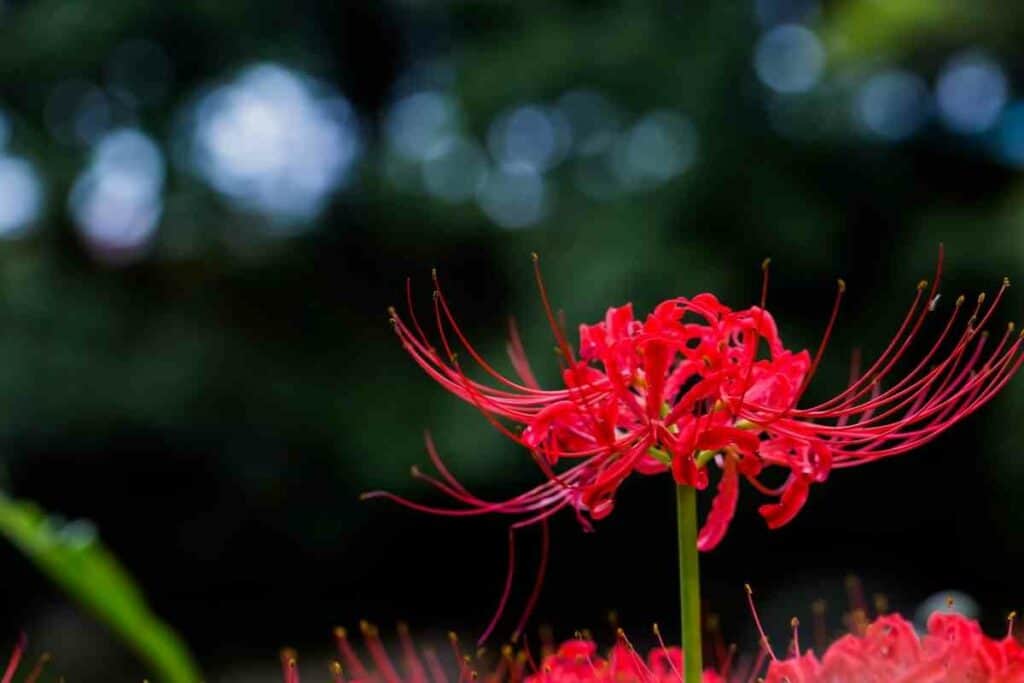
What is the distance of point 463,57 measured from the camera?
6473mm

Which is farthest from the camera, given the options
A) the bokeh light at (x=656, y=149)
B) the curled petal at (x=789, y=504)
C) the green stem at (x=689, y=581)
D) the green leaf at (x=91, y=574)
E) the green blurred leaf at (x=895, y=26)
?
the bokeh light at (x=656, y=149)

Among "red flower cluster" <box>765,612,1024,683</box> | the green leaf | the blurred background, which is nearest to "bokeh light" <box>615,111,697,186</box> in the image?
the blurred background

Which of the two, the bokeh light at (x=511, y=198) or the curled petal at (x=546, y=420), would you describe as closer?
the curled petal at (x=546, y=420)

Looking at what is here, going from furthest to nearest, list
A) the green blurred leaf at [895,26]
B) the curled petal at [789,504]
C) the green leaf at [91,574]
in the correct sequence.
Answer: the green blurred leaf at [895,26] → the green leaf at [91,574] → the curled petal at [789,504]

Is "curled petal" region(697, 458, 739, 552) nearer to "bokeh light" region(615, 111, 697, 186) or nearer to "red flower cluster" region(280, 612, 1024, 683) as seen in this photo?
"red flower cluster" region(280, 612, 1024, 683)

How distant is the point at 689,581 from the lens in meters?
0.93

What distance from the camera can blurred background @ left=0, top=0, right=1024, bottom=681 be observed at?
5703 millimetres

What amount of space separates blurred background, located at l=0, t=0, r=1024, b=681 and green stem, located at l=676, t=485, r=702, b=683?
4.26 meters

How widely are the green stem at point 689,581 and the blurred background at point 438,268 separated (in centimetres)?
426

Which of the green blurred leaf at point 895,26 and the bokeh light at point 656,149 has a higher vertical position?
the green blurred leaf at point 895,26

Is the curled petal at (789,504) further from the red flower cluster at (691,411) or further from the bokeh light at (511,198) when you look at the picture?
the bokeh light at (511,198)

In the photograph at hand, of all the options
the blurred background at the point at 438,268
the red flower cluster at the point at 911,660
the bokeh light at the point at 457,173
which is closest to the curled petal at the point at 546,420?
the red flower cluster at the point at 911,660

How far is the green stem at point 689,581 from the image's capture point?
2.96ft

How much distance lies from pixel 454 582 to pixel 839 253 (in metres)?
2.73
